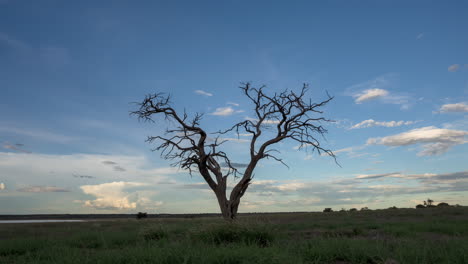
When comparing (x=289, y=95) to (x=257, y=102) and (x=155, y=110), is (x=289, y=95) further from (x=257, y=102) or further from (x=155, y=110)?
(x=155, y=110)

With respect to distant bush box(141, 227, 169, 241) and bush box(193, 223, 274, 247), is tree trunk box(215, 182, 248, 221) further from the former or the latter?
bush box(193, 223, 274, 247)

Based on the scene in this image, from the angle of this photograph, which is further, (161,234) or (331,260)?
(161,234)

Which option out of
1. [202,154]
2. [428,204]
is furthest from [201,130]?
[428,204]

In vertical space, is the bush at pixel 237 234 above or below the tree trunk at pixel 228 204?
below

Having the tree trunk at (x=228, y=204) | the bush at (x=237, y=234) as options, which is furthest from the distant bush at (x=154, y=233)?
the tree trunk at (x=228, y=204)

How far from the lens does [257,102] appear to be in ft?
70.1

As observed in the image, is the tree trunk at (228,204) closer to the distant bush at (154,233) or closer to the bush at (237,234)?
the distant bush at (154,233)

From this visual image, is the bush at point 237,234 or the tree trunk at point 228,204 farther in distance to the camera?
the tree trunk at point 228,204

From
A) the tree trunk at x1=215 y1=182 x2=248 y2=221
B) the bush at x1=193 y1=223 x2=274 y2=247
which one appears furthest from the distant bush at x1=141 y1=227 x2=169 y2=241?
the tree trunk at x1=215 y1=182 x2=248 y2=221

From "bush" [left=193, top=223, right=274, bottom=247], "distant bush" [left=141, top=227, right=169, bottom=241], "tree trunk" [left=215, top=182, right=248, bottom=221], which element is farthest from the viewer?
"tree trunk" [left=215, top=182, right=248, bottom=221]

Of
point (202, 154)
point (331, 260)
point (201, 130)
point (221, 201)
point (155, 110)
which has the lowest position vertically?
point (331, 260)

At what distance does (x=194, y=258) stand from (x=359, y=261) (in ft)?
10.2

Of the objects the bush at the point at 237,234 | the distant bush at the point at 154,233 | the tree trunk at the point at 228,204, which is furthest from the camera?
the tree trunk at the point at 228,204

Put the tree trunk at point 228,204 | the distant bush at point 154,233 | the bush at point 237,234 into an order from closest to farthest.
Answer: the bush at point 237,234 < the distant bush at point 154,233 < the tree trunk at point 228,204
